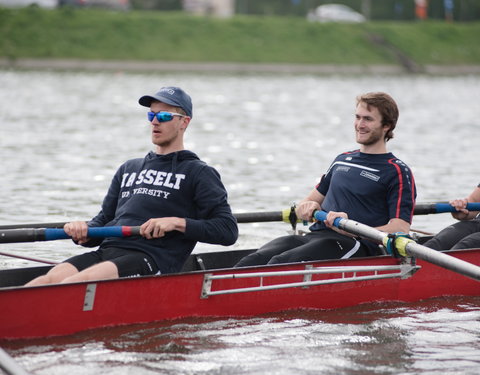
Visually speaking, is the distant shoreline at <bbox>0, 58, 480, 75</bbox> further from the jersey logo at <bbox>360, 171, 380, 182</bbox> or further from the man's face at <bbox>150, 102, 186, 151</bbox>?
the man's face at <bbox>150, 102, 186, 151</bbox>

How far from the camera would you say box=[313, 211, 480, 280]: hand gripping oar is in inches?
319

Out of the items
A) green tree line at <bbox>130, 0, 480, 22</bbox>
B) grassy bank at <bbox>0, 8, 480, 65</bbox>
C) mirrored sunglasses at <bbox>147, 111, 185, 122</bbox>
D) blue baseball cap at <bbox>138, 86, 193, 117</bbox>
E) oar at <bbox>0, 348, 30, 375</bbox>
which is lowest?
oar at <bbox>0, 348, 30, 375</bbox>

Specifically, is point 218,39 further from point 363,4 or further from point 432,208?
point 432,208

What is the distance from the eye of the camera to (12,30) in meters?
46.2

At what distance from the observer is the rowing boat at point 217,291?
7480 mm

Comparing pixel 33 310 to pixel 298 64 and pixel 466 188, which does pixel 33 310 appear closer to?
pixel 466 188

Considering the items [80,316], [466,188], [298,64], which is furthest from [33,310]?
[298,64]

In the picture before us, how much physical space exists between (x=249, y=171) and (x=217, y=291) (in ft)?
35.7

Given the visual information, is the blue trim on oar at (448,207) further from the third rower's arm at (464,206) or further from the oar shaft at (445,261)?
the oar shaft at (445,261)

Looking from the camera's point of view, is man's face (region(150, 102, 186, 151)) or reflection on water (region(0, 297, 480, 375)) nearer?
reflection on water (region(0, 297, 480, 375))

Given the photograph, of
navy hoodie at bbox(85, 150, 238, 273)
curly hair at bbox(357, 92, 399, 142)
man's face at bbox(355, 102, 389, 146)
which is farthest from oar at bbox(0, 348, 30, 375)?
curly hair at bbox(357, 92, 399, 142)

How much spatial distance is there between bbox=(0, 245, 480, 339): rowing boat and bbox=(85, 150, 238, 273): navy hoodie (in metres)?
0.28

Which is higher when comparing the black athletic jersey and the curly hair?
the curly hair

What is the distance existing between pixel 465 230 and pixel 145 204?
3.83m
